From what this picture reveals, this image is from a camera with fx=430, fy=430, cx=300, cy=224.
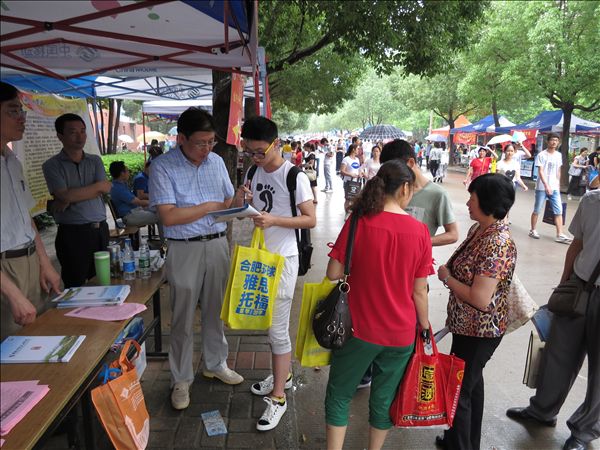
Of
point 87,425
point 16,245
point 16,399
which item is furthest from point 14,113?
point 87,425

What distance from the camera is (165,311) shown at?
191 inches

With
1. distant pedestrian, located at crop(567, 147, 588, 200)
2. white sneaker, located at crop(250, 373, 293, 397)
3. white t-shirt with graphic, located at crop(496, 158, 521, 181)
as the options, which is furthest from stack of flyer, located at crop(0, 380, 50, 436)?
distant pedestrian, located at crop(567, 147, 588, 200)

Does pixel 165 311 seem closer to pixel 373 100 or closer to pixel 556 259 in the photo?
pixel 556 259

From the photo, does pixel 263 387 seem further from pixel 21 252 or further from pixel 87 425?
pixel 21 252

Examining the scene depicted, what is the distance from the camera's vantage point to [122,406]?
1.94 m

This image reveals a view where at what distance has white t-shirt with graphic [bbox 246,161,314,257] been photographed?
2740 mm

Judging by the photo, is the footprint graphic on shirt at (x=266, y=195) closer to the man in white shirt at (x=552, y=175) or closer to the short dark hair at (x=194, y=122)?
the short dark hair at (x=194, y=122)

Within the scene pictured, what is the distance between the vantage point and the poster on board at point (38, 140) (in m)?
4.99

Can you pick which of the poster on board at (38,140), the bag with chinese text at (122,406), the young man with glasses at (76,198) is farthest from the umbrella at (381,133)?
the bag with chinese text at (122,406)

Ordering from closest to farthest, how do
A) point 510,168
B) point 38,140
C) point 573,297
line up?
point 573,297 → point 38,140 → point 510,168

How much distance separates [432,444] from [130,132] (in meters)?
59.4

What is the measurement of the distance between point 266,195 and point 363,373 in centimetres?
127

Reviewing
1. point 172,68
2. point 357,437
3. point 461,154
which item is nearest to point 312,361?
point 357,437

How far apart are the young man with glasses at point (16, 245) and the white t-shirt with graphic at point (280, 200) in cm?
128
